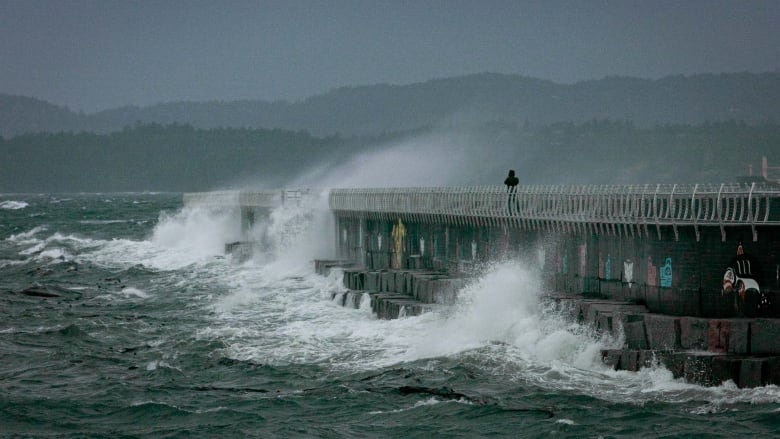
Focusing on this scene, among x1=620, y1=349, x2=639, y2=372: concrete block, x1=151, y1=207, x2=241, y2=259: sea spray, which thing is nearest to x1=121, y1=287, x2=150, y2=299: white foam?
x1=151, y1=207, x2=241, y2=259: sea spray

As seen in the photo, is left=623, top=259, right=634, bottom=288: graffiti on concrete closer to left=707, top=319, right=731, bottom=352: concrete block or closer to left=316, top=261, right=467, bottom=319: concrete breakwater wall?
left=707, top=319, right=731, bottom=352: concrete block

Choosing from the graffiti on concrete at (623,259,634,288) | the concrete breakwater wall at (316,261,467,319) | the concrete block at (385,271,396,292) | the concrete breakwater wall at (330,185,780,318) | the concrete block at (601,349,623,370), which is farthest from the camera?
the concrete block at (385,271,396,292)

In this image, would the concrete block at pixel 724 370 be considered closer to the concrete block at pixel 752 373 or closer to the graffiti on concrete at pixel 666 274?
the concrete block at pixel 752 373

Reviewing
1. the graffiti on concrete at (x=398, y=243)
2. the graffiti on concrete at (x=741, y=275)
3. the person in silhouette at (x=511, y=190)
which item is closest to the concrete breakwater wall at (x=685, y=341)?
the graffiti on concrete at (x=741, y=275)

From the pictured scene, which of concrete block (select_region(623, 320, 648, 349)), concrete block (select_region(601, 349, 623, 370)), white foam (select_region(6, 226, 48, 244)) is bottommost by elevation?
concrete block (select_region(601, 349, 623, 370))

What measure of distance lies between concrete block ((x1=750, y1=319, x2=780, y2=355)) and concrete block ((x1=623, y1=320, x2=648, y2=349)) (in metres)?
2.14

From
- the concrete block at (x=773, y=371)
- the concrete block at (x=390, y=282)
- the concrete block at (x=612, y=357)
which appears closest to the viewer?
the concrete block at (x=773, y=371)

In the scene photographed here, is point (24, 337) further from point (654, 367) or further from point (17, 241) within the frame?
point (17, 241)

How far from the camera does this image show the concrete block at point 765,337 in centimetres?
2080

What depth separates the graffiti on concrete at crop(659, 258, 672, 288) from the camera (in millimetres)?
23559

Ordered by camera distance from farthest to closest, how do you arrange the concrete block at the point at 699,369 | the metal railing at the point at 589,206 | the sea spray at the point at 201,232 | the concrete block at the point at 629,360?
the sea spray at the point at 201,232, the metal railing at the point at 589,206, the concrete block at the point at 629,360, the concrete block at the point at 699,369

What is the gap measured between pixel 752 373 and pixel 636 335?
9.42 ft

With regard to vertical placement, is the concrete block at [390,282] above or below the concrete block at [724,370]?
above

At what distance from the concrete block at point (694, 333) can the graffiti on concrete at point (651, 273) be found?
7.98 feet
